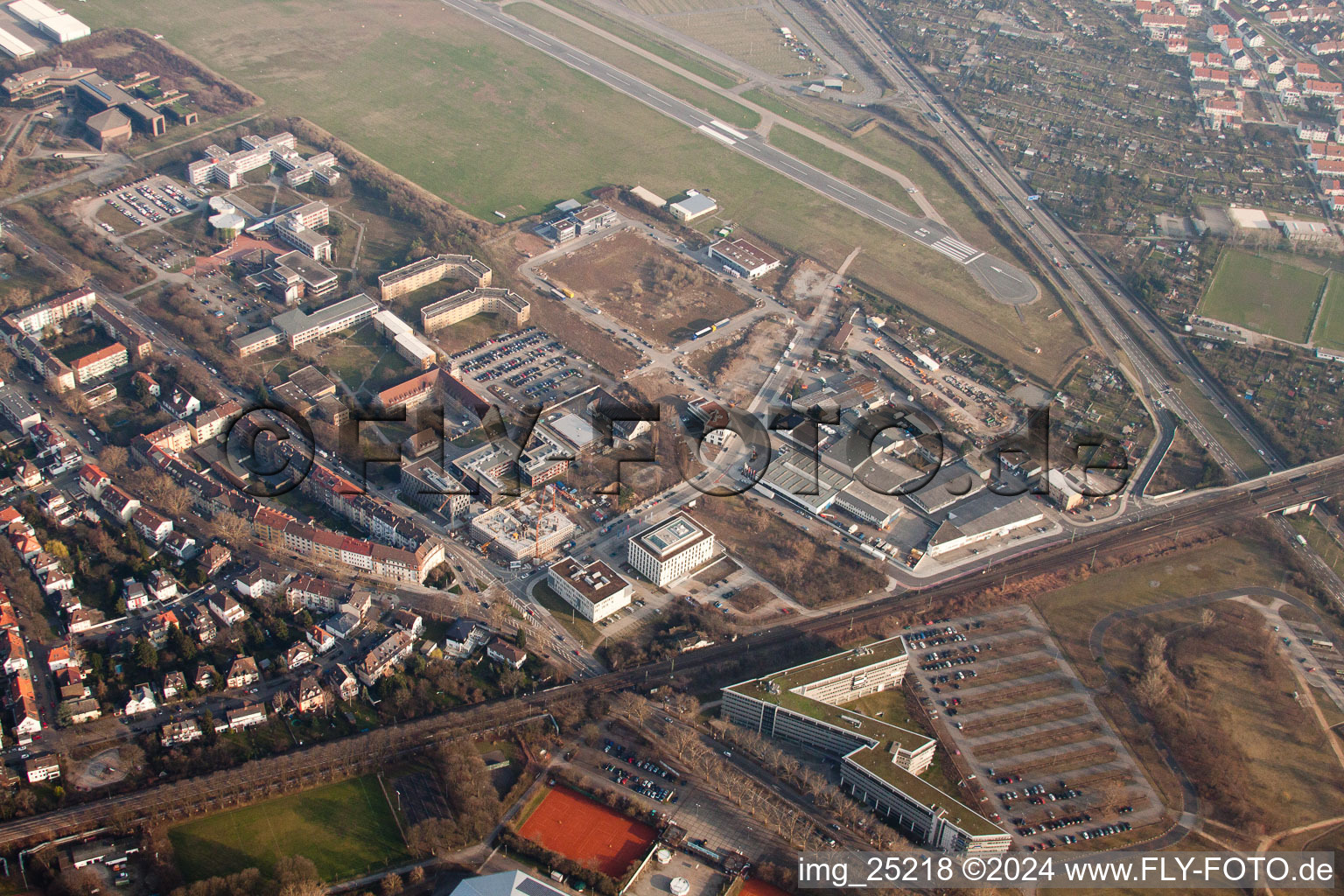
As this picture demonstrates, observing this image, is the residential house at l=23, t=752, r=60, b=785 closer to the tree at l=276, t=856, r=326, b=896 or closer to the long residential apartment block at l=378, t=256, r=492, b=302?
the tree at l=276, t=856, r=326, b=896

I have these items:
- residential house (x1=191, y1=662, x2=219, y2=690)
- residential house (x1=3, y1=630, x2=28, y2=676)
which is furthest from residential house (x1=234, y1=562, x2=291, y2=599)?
residential house (x1=3, y1=630, x2=28, y2=676)

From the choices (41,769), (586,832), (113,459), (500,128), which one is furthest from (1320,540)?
(500,128)

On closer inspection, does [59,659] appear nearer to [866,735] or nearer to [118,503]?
[118,503]

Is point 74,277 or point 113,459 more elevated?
point 74,277

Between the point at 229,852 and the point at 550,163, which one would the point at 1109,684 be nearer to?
the point at 229,852

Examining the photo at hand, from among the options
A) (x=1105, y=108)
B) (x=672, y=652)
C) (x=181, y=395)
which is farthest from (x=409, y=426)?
(x=1105, y=108)

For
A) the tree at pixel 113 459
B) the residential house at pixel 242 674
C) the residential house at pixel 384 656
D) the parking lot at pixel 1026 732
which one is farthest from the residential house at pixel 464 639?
the tree at pixel 113 459
